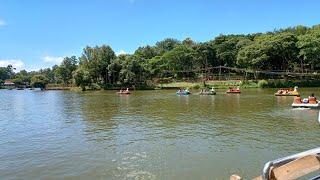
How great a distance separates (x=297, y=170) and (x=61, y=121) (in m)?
34.4

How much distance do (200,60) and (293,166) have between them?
126 metres

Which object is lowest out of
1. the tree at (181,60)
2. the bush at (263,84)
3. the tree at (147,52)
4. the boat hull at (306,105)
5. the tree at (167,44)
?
the boat hull at (306,105)

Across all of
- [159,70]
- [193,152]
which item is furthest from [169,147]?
[159,70]

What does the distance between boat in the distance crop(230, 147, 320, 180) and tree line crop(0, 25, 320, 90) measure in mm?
101533

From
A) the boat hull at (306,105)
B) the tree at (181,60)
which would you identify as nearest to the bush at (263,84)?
the tree at (181,60)

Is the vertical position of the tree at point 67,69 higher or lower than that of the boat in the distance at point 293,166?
higher

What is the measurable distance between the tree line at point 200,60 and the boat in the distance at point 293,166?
333 feet

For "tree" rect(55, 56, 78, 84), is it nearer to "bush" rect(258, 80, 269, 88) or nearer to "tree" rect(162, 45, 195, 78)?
"tree" rect(162, 45, 195, 78)

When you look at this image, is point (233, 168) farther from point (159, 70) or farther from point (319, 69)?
point (159, 70)

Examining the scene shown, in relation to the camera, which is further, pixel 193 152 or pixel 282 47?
pixel 282 47

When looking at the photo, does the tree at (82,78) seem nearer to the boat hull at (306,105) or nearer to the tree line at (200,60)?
the tree line at (200,60)

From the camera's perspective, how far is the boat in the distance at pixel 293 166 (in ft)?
22.9

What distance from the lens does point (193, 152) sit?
71.8 ft

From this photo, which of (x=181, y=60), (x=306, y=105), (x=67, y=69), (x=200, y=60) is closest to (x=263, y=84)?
(x=200, y=60)
